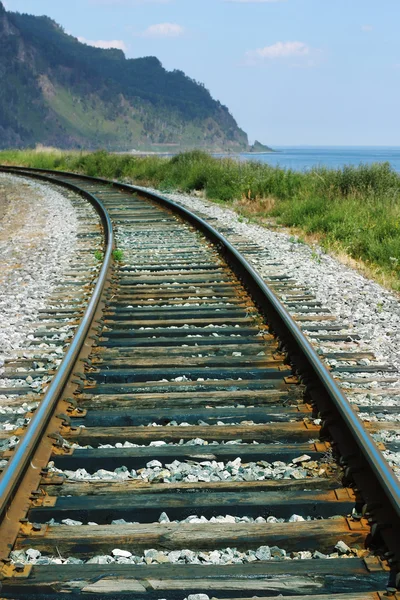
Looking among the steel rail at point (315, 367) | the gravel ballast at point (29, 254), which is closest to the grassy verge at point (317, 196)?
the steel rail at point (315, 367)

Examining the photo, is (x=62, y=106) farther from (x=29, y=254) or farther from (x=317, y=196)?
(x=29, y=254)

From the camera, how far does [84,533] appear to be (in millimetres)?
2863

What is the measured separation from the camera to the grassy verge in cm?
1080

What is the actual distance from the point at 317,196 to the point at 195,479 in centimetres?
1255

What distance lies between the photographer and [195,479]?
11.0ft

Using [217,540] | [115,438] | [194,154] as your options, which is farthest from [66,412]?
[194,154]

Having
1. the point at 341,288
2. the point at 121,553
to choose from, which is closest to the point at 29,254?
the point at 341,288

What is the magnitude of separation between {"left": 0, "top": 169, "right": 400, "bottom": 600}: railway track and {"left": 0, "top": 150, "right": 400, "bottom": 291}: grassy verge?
416cm

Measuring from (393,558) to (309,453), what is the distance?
0.94 m

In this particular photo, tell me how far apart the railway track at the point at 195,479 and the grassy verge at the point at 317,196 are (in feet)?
13.6

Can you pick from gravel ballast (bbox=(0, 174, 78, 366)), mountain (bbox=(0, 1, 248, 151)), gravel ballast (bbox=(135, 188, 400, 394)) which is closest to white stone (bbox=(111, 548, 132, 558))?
gravel ballast (bbox=(135, 188, 400, 394))

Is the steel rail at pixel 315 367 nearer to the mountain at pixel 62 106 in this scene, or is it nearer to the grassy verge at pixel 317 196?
the grassy verge at pixel 317 196

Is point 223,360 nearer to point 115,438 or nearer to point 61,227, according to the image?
point 115,438

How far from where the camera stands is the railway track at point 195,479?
260cm
